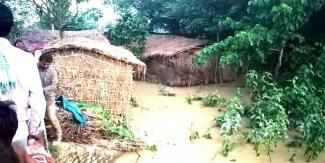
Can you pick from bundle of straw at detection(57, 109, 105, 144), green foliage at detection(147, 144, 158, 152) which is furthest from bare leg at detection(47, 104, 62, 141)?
green foliage at detection(147, 144, 158, 152)

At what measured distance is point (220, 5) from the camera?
539 inches

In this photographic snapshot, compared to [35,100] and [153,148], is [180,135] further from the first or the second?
[35,100]

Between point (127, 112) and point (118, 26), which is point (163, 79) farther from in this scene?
point (127, 112)

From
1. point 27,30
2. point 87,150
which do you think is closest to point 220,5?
point 27,30

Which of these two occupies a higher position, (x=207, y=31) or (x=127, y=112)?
(x=207, y=31)

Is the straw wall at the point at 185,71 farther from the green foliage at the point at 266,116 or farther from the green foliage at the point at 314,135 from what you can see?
the green foliage at the point at 314,135

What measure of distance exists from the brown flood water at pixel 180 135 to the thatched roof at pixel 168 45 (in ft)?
4.77

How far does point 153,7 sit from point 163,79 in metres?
4.05

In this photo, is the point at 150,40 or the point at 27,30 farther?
the point at 150,40

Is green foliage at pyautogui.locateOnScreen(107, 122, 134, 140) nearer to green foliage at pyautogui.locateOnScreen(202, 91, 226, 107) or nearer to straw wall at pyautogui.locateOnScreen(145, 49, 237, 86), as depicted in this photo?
green foliage at pyautogui.locateOnScreen(202, 91, 226, 107)

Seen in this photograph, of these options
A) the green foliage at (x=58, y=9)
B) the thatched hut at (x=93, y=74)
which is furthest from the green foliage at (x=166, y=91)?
the green foliage at (x=58, y=9)

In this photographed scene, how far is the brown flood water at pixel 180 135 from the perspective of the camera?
753cm

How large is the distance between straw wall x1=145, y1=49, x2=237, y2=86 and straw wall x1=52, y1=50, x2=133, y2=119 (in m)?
4.13

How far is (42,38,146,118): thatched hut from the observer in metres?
8.62
